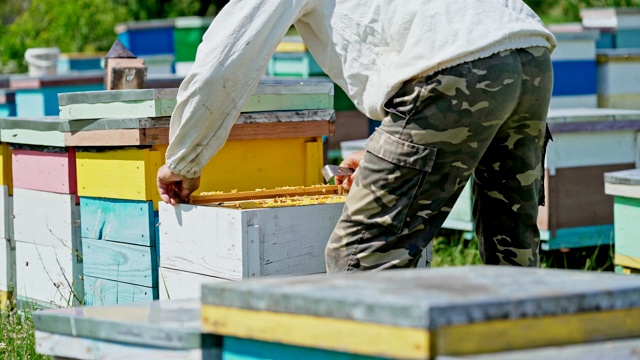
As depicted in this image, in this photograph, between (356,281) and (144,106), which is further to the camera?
(144,106)

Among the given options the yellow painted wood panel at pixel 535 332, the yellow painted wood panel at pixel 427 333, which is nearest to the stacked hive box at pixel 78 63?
the yellow painted wood panel at pixel 427 333

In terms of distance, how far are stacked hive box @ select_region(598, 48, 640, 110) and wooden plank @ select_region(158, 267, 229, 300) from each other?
425cm

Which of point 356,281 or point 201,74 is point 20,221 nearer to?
point 201,74

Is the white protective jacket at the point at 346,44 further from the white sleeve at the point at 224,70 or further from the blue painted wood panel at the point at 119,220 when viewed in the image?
the blue painted wood panel at the point at 119,220

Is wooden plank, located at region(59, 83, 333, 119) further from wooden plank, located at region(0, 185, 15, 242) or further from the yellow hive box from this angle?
wooden plank, located at region(0, 185, 15, 242)

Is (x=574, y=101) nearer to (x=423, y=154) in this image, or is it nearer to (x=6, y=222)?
(x=6, y=222)

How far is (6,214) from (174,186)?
4.03 ft

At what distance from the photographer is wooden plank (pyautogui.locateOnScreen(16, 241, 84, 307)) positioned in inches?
138

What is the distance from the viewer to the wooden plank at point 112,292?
3.22m

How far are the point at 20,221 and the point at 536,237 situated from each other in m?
1.98

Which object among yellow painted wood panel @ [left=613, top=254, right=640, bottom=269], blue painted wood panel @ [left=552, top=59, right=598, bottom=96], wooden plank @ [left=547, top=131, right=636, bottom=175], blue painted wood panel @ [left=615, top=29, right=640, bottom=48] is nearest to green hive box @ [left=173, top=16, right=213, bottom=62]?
blue painted wood panel @ [left=615, top=29, right=640, bottom=48]

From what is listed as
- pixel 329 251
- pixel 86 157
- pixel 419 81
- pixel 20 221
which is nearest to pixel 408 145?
pixel 419 81

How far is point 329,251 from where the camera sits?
8.36ft

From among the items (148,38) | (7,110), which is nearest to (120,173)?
(7,110)
